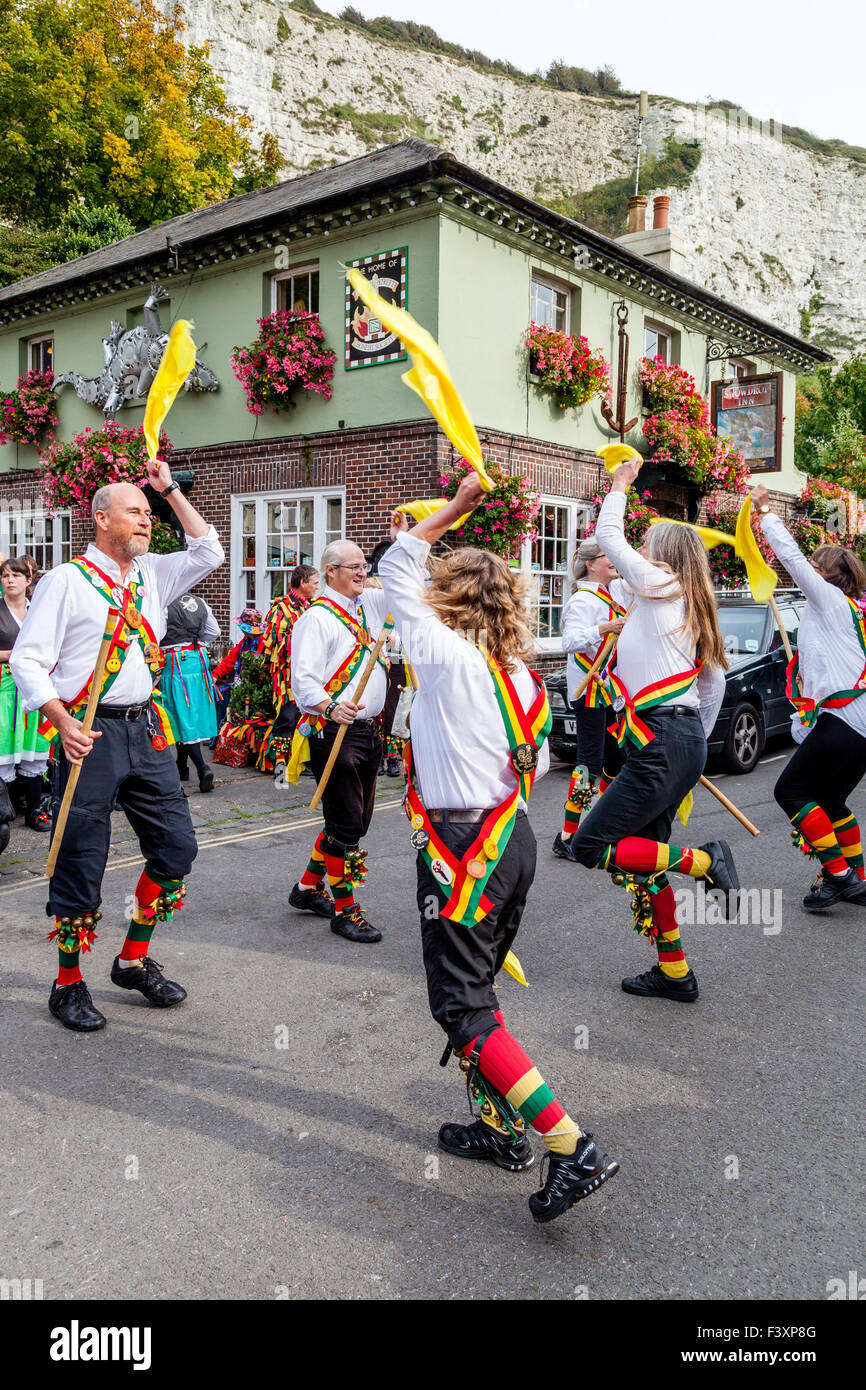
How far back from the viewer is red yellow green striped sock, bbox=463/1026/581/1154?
265 centimetres

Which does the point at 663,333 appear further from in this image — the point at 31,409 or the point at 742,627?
the point at 31,409

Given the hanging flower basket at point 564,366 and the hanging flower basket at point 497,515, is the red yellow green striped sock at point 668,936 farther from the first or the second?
the hanging flower basket at point 564,366

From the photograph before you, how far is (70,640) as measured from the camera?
3926 mm

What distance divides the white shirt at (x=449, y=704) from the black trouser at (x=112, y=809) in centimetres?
149

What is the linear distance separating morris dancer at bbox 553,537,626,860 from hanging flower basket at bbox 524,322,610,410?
7.41 m

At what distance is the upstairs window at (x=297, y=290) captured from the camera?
1334 cm

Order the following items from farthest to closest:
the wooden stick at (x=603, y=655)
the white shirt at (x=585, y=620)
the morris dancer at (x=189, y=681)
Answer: the morris dancer at (x=189, y=681) → the white shirt at (x=585, y=620) → the wooden stick at (x=603, y=655)

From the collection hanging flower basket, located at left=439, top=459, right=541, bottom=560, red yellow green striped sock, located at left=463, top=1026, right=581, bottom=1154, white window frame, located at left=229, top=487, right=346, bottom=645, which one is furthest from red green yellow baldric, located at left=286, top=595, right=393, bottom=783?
white window frame, located at left=229, top=487, right=346, bottom=645

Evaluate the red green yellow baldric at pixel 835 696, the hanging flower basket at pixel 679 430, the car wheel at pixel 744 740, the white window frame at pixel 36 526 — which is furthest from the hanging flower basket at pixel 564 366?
the white window frame at pixel 36 526

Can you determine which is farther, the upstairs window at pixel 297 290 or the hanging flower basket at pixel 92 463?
the hanging flower basket at pixel 92 463

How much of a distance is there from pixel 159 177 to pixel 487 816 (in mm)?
32077

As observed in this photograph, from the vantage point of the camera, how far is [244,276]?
14.0 meters

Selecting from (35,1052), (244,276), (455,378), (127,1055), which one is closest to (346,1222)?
(127,1055)
